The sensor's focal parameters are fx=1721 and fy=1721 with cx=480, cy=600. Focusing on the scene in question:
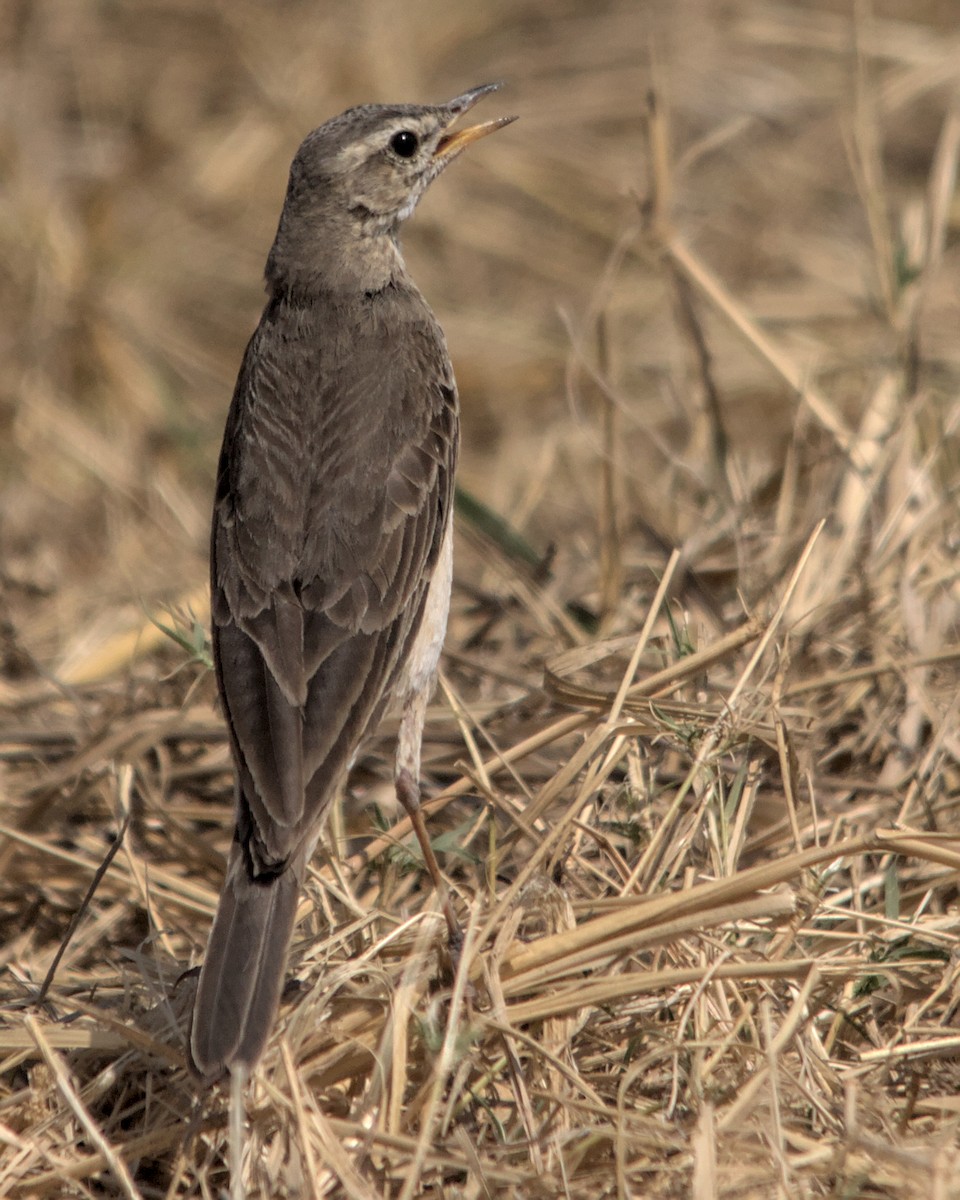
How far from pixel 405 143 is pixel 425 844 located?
2.41 m

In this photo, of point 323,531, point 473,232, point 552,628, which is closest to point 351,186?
point 323,531

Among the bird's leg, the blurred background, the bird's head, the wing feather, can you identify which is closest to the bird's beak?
the bird's head

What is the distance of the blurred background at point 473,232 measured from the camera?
7859 mm

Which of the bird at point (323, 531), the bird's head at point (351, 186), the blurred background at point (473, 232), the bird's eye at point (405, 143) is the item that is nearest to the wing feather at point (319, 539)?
the bird at point (323, 531)

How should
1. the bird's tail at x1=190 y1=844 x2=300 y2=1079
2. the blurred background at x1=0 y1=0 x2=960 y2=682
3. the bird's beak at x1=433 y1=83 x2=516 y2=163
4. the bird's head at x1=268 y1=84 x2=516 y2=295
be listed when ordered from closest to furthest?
the bird's tail at x1=190 y1=844 x2=300 y2=1079, the bird's head at x1=268 y1=84 x2=516 y2=295, the bird's beak at x1=433 y1=83 x2=516 y2=163, the blurred background at x1=0 y1=0 x2=960 y2=682

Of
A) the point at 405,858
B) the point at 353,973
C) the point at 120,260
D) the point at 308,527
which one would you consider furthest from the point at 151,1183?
the point at 120,260

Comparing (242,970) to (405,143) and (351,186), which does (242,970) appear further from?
(405,143)

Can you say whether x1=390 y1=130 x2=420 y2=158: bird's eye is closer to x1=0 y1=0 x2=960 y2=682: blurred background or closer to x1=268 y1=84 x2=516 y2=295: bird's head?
x1=268 y1=84 x2=516 y2=295: bird's head

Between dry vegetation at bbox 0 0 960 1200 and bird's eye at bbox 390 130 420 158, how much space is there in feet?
2.91

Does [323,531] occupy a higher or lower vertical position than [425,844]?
higher

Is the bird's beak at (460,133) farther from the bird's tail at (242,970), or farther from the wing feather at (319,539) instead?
the bird's tail at (242,970)

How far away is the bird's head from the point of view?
5461 mm

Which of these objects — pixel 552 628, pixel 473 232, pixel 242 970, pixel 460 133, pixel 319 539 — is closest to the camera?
pixel 242 970

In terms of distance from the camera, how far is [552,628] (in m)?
5.92
